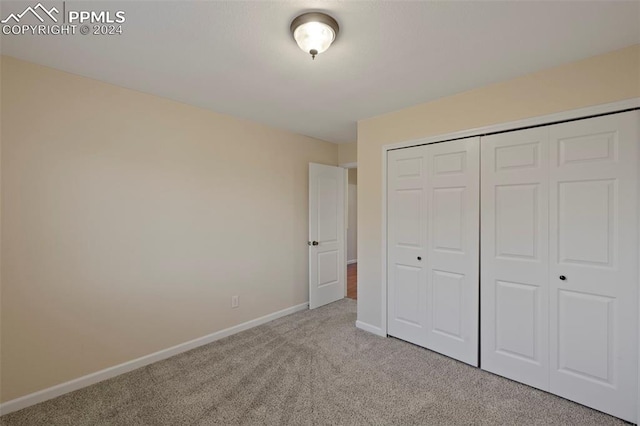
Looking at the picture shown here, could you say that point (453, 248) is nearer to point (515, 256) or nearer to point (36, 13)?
point (515, 256)

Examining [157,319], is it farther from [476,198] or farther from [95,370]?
[476,198]

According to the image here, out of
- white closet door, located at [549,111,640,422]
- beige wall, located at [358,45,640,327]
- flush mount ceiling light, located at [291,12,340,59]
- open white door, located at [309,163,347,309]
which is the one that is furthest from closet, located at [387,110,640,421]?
flush mount ceiling light, located at [291,12,340,59]

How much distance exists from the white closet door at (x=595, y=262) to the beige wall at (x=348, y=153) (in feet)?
8.29

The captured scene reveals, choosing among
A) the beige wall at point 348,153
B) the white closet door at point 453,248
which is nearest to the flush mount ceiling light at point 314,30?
the white closet door at point 453,248

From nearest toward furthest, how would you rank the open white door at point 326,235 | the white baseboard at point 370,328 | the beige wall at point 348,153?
the white baseboard at point 370,328 → the open white door at point 326,235 → the beige wall at point 348,153

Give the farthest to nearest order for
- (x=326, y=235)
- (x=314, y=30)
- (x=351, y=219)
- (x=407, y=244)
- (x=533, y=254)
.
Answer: (x=351, y=219), (x=326, y=235), (x=407, y=244), (x=533, y=254), (x=314, y=30)

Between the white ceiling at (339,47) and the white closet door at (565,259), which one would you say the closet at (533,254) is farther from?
the white ceiling at (339,47)

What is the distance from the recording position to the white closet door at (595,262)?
6.13 ft

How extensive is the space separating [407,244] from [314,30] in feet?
7.10

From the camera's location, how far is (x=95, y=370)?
2322 millimetres

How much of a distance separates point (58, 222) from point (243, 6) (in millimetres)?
2060

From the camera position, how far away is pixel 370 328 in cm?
326

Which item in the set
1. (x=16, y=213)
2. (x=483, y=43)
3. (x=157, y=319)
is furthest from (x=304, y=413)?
(x=483, y=43)

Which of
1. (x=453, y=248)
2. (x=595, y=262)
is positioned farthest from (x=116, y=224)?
(x=595, y=262)
